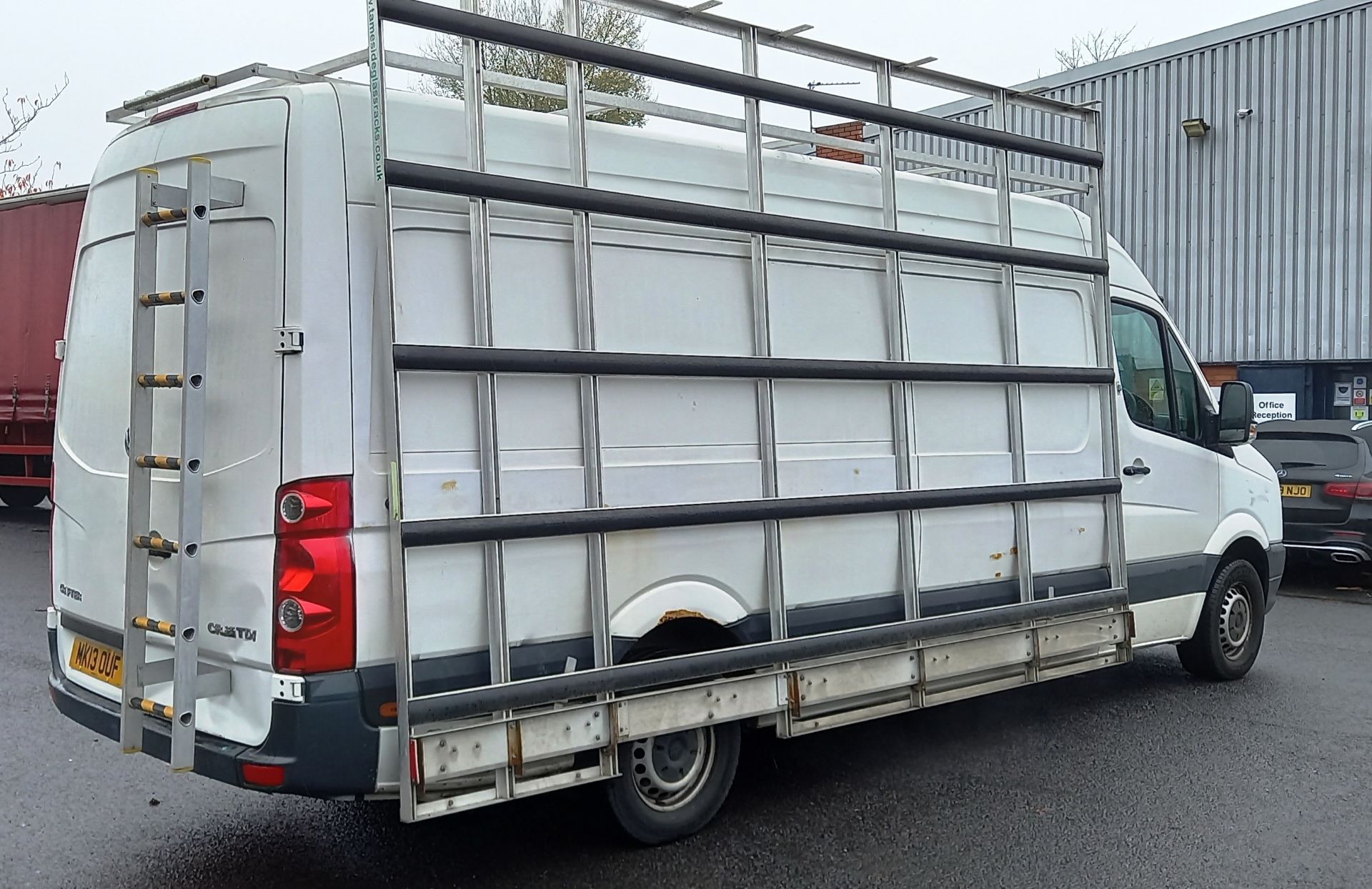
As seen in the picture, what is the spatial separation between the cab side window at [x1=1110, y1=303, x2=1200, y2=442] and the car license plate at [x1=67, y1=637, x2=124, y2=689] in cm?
495

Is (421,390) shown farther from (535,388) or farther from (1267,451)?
(1267,451)

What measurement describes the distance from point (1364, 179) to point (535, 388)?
1608 cm

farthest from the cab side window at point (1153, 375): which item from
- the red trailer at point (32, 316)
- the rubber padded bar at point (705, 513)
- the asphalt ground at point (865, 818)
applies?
the red trailer at point (32, 316)

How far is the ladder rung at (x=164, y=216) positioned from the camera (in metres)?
3.78

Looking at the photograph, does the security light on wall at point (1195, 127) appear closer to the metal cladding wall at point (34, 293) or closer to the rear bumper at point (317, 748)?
the metal cladding wall at point (34, 293)

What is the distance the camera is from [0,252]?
13.9 m

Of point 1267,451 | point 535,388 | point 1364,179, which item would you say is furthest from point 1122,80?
point 535,388

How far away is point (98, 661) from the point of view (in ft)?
14.0

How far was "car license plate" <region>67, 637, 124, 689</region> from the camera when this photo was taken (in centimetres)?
416

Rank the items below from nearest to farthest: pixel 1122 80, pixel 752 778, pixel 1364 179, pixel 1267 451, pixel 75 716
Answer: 1. pixel 75 716
2. pixel 752 778
3. pixel 1267 451
4. pixel 1364 179
5. pixel 1122 80

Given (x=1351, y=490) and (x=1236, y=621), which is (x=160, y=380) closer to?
(x=1236, y=621)

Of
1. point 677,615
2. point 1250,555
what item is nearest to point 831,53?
point 677,615

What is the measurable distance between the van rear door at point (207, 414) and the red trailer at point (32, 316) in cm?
971

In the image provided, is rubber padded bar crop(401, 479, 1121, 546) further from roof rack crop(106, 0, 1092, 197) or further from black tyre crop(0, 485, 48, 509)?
black tyre crop(0, 485, 48, 509)
